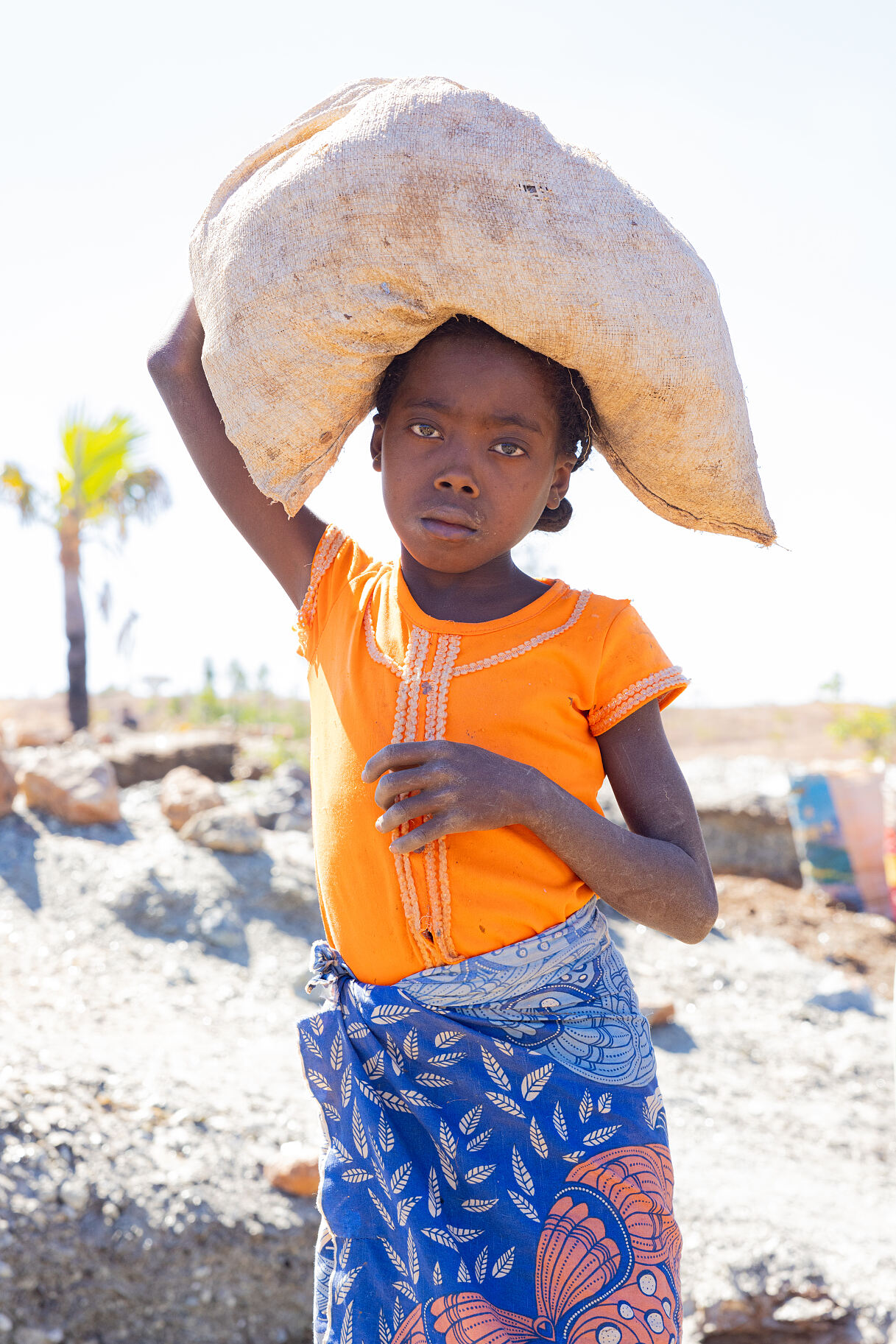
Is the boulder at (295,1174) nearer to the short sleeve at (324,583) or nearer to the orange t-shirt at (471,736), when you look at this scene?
the orange t-shirt at (471,736)

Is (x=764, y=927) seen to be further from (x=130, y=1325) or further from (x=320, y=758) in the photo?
(x=320, y=758)

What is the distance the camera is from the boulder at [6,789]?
4516 mm

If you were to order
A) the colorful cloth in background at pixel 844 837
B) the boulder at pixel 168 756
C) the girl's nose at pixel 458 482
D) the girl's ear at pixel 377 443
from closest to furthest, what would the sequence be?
1. the girl's nose at pixel 458 482
2. the girl's ear at pixel 377 443
3. the boulder at pixel 168 756
4. the colorful cloth in background at pixel 844 837

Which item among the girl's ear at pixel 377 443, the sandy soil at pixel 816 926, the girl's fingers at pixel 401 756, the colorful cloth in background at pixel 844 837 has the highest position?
the girl's ear at pixel 377 443

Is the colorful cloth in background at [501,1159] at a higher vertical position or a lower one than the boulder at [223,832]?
higher

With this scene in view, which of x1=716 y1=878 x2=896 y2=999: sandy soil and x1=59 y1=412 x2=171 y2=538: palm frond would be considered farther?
x1=59 y1=412 x2=171 y2=538: palm frond

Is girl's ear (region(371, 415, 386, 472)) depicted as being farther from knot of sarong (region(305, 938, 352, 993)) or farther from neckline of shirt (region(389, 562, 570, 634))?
knot of sarong (region(305, 938, 352, 993))

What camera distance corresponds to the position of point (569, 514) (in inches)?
64.4

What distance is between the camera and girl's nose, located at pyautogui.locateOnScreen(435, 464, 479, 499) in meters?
1.29

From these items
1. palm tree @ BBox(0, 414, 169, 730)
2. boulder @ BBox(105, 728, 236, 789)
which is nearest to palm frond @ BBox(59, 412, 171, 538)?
palm tree @ BBox(0, 414, 169, 730)

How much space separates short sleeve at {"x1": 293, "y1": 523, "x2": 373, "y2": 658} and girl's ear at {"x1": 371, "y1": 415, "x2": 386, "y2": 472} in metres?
0.14

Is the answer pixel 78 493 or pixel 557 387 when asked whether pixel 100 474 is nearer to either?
pixel 78 493

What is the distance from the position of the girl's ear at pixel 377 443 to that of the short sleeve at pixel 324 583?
0.47ft

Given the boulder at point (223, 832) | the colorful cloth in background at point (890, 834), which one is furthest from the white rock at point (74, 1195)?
the colorful cloth in background at point (890, 834)
